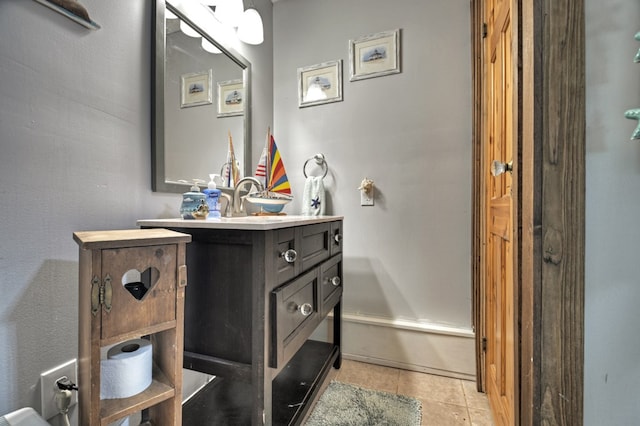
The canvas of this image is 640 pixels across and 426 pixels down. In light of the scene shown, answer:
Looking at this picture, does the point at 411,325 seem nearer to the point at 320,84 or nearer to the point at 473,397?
the point at 473,397

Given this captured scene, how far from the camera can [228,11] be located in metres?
1.38

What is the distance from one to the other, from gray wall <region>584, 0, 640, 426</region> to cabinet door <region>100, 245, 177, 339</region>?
37.7 inches

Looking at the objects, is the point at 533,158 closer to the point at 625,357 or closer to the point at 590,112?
the point at 590,112

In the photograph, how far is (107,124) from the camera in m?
0.91

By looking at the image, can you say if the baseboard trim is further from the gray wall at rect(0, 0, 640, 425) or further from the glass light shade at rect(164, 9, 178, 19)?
the glass light shade at rect(164, 9, 178, 19)

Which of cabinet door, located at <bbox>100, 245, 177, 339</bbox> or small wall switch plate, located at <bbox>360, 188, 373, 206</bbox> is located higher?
small wall switch plate, located at <bbox>360, 188, 373, 206</bbox>

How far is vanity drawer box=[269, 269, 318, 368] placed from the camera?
2.80 feet

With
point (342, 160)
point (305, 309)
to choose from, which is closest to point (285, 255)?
point (305, 309)

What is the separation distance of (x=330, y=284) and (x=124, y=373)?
0.87m

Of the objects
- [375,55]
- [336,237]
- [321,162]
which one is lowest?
[336,237]

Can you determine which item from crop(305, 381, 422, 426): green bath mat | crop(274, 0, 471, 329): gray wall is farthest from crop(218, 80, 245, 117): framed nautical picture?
crop(305, 381, 422, 426): green bath mat

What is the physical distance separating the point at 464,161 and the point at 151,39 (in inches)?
62.7

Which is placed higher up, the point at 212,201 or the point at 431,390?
the point at 212,201

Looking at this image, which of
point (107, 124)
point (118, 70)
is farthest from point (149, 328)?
point (118, 70)
